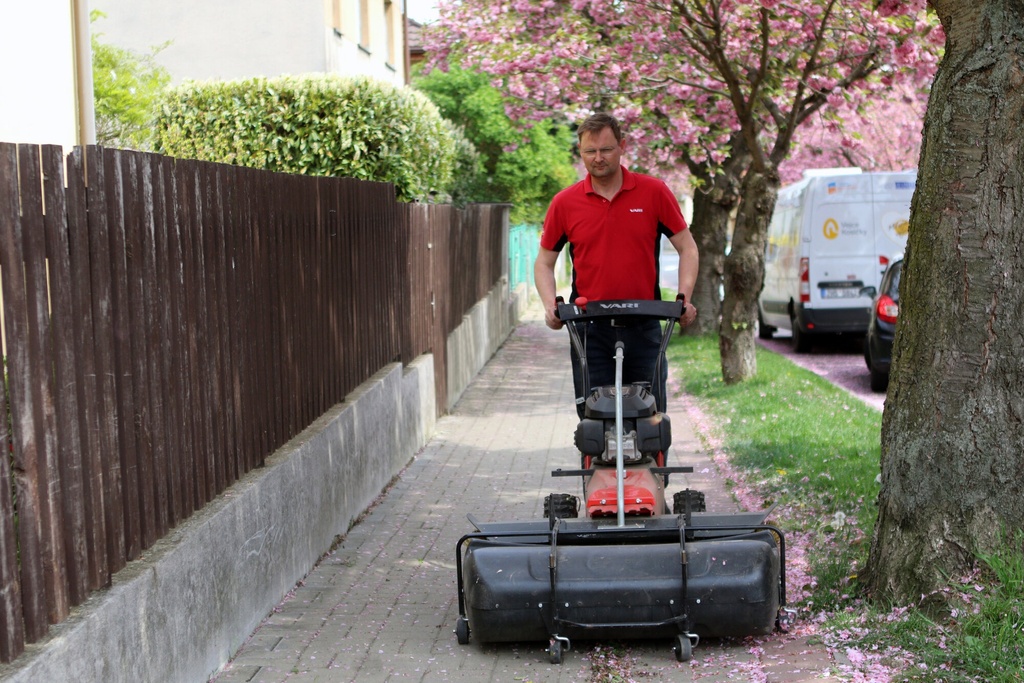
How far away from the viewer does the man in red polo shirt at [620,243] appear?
6.41 meters

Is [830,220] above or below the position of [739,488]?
above

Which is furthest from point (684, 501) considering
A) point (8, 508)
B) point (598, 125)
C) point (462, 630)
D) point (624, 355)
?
point (8, 508)

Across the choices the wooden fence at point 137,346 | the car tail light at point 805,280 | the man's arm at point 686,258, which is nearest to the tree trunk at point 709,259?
the car tail light at point 805,280

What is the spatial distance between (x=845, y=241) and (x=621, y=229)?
13.7 meters

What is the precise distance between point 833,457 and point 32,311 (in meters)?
6.79

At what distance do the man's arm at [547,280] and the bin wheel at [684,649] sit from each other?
5.32 ft

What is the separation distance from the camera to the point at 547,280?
257 inches

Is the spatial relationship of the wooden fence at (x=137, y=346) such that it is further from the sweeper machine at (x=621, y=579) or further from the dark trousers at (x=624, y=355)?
the dark trousers at (x=624, y=355)

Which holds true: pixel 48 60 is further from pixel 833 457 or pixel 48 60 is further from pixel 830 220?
pixel 830 220

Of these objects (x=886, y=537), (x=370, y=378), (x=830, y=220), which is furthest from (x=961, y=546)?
(x=830, y=220)

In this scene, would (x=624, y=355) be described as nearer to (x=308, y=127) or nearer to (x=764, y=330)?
(x=308, y=127)

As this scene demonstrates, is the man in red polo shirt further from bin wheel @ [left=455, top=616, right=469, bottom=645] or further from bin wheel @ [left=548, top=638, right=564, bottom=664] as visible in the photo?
bin wheel @ [left=548, top=638, right=564, bottom=664]

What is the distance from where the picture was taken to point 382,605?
6566 mm

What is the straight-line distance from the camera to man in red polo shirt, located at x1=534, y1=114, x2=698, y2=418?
6.41 m
